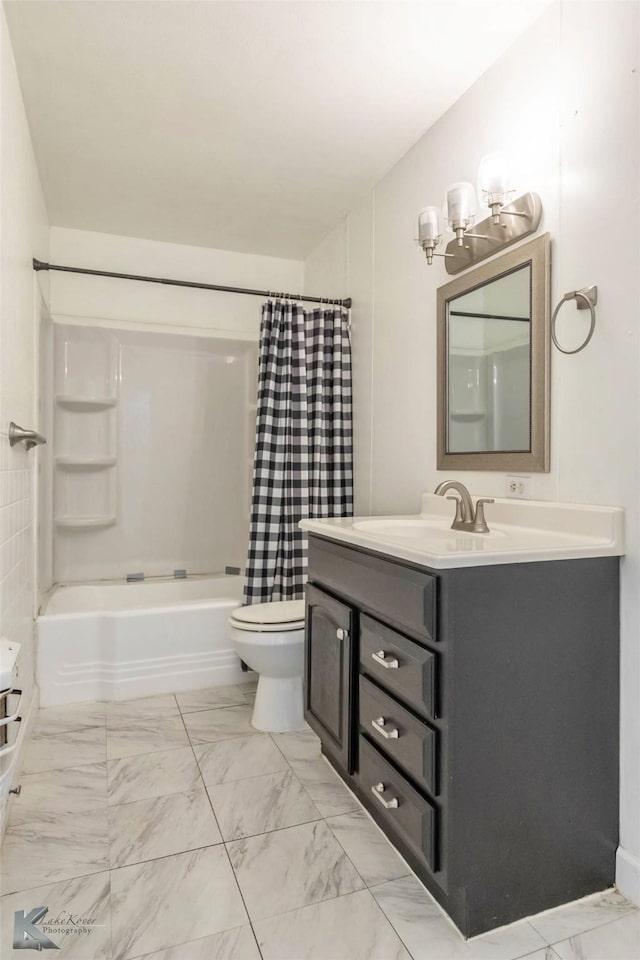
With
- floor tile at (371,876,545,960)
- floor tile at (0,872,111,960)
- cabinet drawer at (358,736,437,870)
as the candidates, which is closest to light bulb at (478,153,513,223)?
cabinet drawer at (358,736,437,870)

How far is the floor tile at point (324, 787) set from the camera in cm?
174

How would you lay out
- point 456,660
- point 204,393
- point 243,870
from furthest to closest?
point 204,393 < point 243,870 < point 456,660

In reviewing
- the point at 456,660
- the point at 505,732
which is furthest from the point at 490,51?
the point at 505,732

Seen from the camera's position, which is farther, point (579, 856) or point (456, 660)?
point (579, 856)

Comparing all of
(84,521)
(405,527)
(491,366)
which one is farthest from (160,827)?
(84,521)

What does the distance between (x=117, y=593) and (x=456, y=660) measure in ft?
7.91

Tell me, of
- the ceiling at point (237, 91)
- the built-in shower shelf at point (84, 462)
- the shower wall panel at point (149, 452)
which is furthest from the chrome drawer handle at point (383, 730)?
the built-in shower shelf at point (84, 462)

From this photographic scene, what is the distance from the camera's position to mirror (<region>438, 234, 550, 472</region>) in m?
1.64

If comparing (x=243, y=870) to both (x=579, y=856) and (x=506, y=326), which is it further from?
(x=506, y=326)

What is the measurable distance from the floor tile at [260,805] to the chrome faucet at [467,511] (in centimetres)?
97

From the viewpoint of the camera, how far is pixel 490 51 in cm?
177

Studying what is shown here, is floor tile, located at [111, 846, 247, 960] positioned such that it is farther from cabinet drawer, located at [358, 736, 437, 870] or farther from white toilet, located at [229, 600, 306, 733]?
white toilet, located at [229, 600, 306, 733]

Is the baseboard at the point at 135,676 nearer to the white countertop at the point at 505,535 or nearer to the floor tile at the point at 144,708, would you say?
the floor tile at the point at 144,708

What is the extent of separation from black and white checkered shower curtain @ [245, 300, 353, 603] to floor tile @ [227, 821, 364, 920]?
3.75 ft
